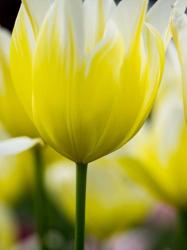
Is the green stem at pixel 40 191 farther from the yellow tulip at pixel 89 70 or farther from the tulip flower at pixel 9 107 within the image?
the yellow tulip at pixel 89 70

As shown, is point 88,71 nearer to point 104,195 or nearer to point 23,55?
point 23,55

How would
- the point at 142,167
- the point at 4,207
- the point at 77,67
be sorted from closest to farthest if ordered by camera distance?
the point at 77,67 → the point at 142,167 → the point at 4,207

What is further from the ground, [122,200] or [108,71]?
[108,71]

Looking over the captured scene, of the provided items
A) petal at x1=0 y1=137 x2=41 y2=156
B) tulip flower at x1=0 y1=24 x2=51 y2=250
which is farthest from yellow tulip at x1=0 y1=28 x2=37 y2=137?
petal at x1=0 y1=137 x2=41 y2=156

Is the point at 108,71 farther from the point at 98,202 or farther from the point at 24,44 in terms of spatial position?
the point at 98,202

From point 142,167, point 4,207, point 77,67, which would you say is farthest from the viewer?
point 4,207

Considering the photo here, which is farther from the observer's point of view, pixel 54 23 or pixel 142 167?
pixel 142 167

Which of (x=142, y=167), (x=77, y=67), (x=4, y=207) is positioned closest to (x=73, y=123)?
(x=77, y=67)
